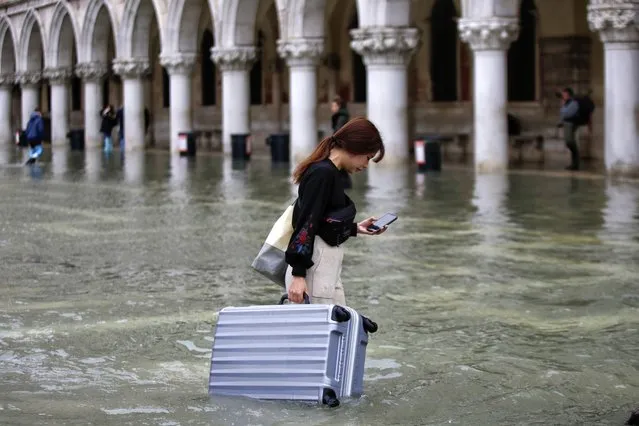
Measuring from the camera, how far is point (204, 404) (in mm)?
6945

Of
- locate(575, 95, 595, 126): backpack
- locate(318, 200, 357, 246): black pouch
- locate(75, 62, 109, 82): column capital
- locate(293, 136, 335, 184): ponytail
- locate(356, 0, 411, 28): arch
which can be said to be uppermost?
locate(356, 0, 411, 28): arch

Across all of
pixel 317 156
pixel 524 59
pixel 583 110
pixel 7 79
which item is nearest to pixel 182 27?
pixel 524 59

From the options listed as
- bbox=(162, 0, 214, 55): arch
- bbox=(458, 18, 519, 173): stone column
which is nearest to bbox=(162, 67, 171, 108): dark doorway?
bbox=(162, 0, 214, 55): arch

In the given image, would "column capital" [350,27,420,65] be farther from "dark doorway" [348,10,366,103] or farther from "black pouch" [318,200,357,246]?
"black pouch" [318,200,357,246]

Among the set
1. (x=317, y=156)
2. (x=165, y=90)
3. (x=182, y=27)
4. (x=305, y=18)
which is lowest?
(x=317, y=156)

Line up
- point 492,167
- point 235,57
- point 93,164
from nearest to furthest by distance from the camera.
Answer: point 492,167, point 93,164, point 235,57

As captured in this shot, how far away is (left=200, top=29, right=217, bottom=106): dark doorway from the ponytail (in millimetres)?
39820

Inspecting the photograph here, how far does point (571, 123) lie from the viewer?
26.5 meters

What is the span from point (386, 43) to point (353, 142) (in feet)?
69.9

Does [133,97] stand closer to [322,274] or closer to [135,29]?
[135,29]

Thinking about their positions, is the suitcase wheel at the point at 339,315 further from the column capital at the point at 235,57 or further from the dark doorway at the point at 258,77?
the dark doorway at the point at 258,77

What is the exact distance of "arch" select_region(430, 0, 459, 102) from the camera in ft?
114

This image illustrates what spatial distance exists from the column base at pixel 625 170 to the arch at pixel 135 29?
20.5 m

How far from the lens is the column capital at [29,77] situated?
51.9 m
